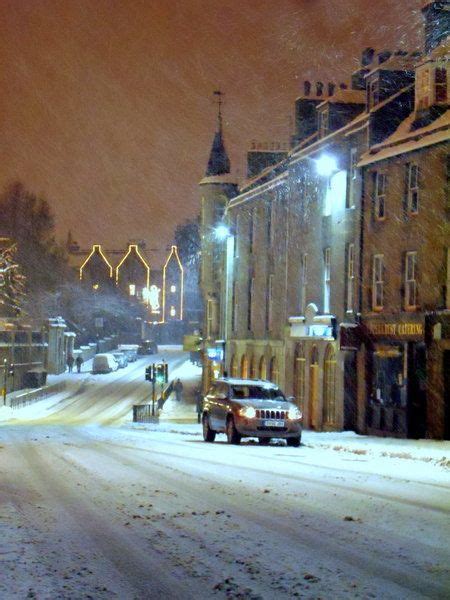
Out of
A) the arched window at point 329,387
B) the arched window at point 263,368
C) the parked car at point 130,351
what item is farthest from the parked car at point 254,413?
the parked car at point 130,351

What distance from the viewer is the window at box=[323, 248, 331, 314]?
135 feet

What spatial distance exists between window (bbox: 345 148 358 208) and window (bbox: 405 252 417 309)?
4844 millimetres

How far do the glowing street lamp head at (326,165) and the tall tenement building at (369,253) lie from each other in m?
0.07

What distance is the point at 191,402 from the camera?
75.2 m

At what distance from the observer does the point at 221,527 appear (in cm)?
1095

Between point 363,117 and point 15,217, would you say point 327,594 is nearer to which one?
point 363,117

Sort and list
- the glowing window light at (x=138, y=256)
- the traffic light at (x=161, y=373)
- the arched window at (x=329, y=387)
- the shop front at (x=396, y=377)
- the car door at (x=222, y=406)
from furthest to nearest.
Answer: the glowing window light at (x=138, y=256) < the traffic light at (x=161, y=373) < the arched window at (x=329, y=387) < the shop front at (x=396, y=377) < the car door at (x=222, y=406)

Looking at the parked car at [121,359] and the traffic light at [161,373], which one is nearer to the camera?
the traffic light at [161,373]

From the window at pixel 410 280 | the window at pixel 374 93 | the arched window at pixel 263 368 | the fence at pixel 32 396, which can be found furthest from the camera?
the fence at pixel 32 396

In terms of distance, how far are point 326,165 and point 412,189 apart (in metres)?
6.94

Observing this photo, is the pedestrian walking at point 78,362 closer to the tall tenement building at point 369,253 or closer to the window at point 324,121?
the tall tenement building at point 369,253

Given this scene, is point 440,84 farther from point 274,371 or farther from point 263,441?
point 274,371

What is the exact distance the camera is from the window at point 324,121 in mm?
43000

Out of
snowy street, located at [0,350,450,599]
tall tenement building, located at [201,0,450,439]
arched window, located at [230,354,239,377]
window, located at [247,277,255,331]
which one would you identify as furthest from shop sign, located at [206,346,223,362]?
snowy street, located at [0,350,450,599]
